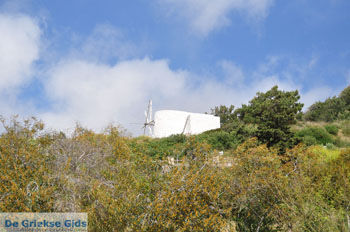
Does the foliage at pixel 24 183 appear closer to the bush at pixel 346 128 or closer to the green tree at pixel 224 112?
the bush at pixel 346 128

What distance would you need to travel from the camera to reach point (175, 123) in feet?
83.1

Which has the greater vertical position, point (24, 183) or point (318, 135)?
point (318, 135)

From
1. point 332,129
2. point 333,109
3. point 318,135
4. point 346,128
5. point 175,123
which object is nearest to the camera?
point 318,135

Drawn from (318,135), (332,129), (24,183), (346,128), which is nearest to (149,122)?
Answer: (318,135)

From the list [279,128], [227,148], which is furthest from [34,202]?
[227,148]

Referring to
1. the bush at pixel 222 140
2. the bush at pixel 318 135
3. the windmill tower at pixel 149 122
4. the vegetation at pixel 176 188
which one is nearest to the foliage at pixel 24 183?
the vegetation at pixel 176 188

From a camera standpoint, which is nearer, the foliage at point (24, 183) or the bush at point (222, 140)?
the foliage at point (24, 183)

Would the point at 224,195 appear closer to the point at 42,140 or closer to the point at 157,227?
the point at 157,227

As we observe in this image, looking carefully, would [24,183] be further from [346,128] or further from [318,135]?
[346,128]

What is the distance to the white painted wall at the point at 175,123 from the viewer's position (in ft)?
82.5

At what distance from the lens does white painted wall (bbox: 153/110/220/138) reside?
82.5 ft

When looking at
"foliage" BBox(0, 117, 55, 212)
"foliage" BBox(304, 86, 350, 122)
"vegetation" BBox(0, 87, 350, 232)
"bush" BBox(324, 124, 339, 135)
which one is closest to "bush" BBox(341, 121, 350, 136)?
"bush" BBox(324, 124, 339, 135)

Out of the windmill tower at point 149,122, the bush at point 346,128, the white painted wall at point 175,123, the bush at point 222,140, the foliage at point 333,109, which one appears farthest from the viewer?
the windmill tower at point 149,122

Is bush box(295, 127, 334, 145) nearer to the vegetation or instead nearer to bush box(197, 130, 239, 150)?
bush box(197, 130, 239, 150)
